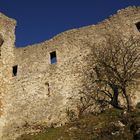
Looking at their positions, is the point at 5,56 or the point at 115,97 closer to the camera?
the point at 115,97

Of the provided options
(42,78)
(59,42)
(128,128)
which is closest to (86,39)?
(59,42)

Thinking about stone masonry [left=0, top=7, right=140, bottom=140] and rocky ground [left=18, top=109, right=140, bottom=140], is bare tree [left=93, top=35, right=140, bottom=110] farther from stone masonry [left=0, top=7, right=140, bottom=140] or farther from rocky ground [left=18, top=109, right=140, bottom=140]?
rocky ground [left=18, top=109, right=140, bottom=140]

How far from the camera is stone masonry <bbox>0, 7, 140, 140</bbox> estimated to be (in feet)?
71.6

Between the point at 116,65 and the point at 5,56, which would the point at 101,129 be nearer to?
the point at 116,65

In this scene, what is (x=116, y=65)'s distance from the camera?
1883cm

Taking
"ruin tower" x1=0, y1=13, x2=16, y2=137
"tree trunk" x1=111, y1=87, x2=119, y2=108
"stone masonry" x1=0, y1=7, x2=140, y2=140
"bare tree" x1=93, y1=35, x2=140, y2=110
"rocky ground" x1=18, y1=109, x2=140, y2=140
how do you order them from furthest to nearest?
"ruin tower" x1=0, y1=13, x2=16, y2=137
"stone masonry" x1=0, y1=7, x2=140, y2=140
"tree trunk" x1=111, y1=87, x2=119, y2=108
"bare tree" x1=93, y1=35, x2=140, y2=110
"rocky ground" x1=18, y1=109, x2=140, y2=140

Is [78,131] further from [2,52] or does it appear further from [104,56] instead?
[2,52]

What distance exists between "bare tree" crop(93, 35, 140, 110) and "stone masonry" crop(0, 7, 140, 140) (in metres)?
0.94

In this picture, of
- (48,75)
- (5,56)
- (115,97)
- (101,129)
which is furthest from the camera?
(5,56)

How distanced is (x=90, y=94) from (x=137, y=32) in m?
5.55

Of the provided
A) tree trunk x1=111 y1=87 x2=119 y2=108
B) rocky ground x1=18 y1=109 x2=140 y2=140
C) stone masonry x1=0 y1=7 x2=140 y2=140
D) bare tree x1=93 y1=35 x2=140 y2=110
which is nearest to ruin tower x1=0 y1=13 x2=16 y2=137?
stone masonry x1=0 y1=7 x2=140 y2=140

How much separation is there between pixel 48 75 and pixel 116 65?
6.37 meters

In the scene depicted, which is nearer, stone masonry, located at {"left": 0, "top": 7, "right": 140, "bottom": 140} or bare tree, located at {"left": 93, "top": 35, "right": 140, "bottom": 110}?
bare tree, located at {"left": 93, "top": 35, "right": 140, "bottom": 110}

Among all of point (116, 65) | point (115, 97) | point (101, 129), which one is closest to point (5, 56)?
point (116, 65)
